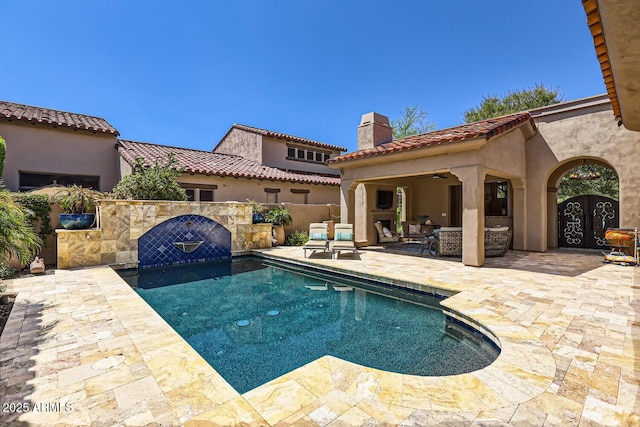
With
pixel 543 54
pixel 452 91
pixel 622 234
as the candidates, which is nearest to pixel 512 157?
pixel 622 234

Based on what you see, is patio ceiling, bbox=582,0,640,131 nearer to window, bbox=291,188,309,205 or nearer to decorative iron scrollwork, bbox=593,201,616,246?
decorative iron scrollwork, bbox=593,201,616,246

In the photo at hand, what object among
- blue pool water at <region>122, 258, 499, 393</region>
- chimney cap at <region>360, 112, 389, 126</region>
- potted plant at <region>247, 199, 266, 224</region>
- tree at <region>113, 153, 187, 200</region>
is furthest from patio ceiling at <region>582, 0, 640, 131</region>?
tree at <region>113, 153, 187, 200</region>

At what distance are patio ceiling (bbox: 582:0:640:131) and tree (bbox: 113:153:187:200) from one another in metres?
12.7

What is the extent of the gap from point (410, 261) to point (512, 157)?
19.0 feet

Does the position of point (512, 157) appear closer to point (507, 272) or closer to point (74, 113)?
point (507, 272)

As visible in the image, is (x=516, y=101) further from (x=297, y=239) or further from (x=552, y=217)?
(x=297, y=239)

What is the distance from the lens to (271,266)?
11.3 m

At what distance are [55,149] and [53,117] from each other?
1950 mm

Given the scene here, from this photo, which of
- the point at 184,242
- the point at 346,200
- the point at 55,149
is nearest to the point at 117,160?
the point at 55,149

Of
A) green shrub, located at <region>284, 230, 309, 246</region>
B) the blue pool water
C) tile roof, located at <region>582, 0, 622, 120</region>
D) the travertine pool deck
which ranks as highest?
tile roof, located at <region>582, 0, 622, 120</region>

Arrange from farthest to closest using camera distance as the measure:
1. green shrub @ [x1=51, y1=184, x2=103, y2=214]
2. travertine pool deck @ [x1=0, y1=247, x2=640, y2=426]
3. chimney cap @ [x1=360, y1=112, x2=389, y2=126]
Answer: chimney cap @ [x1=360, y1=112, x2=389, y2=126] < green shrub @ [x1=51, y1=184, x2=103, y2=214] < travertine pool deck @ [x1=0, y1=247, x2=640, y2=426]

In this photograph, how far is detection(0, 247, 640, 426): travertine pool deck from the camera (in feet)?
8.47

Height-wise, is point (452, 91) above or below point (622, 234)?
above

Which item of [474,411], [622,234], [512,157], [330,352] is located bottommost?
[330,352]
